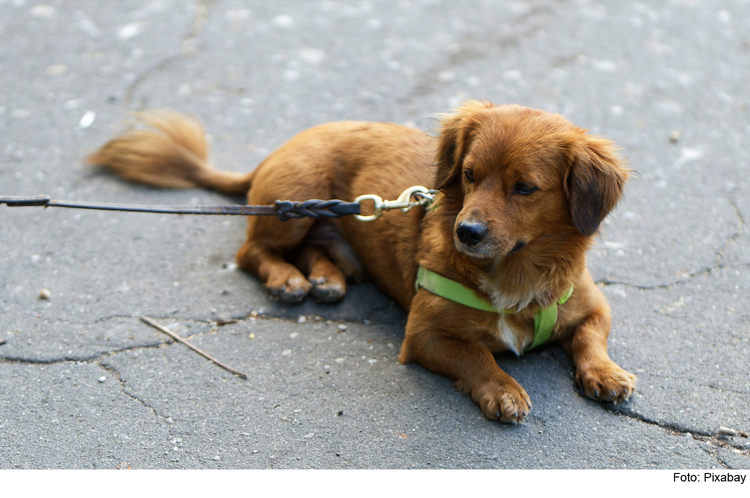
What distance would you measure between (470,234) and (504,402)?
69 cm

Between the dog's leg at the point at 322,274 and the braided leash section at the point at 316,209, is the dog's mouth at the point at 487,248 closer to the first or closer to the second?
the braided leash section at the point at 316,209

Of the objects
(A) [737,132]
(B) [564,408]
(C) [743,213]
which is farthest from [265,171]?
(A) [737,132]

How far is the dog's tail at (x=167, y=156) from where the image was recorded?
4.07m

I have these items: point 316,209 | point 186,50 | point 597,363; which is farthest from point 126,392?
point 186,50

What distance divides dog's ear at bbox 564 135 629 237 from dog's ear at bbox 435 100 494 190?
1.46 feet

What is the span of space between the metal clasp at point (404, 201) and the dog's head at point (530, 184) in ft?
1.00

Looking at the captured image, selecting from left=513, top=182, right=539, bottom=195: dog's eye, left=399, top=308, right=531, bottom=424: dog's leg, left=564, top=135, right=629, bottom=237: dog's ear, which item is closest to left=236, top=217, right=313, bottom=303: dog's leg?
left=399, top=308, right=531, bottom=424: dog's leg

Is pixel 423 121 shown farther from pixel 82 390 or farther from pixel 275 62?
pixel 82 390

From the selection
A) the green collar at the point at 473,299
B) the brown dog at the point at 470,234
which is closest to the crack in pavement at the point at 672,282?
the brown dog at the point at 470,234

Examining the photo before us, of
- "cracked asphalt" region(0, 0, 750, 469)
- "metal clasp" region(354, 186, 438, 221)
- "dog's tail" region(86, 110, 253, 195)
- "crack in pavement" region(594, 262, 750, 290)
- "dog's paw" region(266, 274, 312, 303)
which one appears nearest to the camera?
"cracked asphalt" region(0, 0, 750, 469)

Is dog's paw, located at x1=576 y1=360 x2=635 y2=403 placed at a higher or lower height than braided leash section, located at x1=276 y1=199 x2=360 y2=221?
lower

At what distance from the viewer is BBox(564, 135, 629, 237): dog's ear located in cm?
257

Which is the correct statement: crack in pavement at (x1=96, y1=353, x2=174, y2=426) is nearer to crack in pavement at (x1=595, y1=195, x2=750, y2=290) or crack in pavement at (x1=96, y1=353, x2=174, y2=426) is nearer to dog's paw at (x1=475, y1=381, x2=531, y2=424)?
dog's paw at (x1=475, y1=381, x2=531, y2=424)

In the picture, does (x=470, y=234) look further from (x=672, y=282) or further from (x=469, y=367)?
(x=672, y=282)
